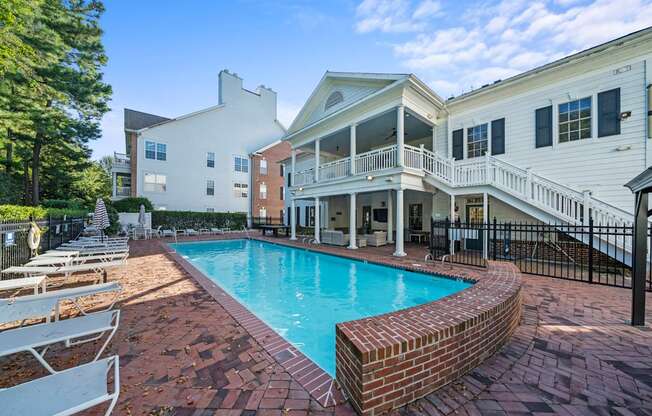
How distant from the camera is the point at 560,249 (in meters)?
7.38

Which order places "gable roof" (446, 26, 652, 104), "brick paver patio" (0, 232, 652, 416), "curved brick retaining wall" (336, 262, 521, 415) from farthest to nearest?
"gable roof" (446, 26, 652, 104), "brick paver patio" (0, 232, 652, 416), "curved brick retaining wall" (336, 262, 521, 415)

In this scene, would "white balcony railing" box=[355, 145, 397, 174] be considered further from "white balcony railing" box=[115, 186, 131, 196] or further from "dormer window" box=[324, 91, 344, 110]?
"white balcony railing" box=[115, 186, 131, 196]

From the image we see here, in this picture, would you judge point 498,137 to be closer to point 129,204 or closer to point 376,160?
point 376,160

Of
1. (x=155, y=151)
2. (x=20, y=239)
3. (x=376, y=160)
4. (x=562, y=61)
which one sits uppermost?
(x=562, y=61)

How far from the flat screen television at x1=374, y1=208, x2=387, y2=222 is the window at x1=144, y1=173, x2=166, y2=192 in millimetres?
19462

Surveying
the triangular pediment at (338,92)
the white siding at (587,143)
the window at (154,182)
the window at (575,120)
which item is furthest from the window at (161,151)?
the window at (575,120)

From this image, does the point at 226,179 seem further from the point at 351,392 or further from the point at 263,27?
the point at 351,392

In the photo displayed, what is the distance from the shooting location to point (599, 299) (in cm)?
509

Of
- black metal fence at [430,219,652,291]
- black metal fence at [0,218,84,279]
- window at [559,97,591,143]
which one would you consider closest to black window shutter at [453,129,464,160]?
window at [559,97,591,143]

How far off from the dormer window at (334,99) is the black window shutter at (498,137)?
288 inches

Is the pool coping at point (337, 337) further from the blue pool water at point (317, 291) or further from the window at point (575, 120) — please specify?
the window at point (575, 120)

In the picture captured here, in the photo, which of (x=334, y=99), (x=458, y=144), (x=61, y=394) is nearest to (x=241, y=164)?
(x=334, y=99)

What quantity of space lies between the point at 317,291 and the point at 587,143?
412 inches

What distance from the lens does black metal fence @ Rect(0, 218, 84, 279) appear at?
5860mm
